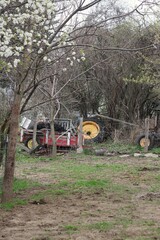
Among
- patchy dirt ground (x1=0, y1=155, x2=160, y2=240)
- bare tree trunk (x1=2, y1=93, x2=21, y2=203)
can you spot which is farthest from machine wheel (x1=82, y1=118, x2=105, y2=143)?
bare tree trunk (x1=2, y1=93, x2=21, y2=203)

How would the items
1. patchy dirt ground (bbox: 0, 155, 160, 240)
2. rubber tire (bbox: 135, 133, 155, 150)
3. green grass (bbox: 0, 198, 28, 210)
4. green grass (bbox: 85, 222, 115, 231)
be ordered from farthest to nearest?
rubber tire (bbox: 135, 133, 155, 150) → green grass (bbox: 0, 198, 28, 210) → green grass (bbox: 85, 222, 115, 231) → patchy dirt ground (bbox: 0, 155, 160, 240)

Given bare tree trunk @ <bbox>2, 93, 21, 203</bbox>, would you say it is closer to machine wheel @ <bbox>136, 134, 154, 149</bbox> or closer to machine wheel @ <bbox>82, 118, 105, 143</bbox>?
machine wheel @ <bbox>136, 134, 154, 149</bbox>

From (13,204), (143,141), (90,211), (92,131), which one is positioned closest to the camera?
(90,211)

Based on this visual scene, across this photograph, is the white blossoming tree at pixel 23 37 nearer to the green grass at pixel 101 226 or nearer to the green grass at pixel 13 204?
the green grass at pixel 13 204

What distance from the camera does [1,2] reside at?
5617mm

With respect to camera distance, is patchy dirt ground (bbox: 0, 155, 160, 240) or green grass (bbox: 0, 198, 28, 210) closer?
patchy dirt ground (bbox: 0, 155, 160, 240)

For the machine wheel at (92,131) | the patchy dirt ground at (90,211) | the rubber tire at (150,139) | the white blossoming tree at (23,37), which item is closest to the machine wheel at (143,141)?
the rubber tire at (150,139)

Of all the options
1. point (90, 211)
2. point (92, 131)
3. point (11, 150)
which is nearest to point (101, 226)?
point (90, 211)

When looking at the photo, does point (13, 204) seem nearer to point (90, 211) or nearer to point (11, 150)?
point (11, 150)

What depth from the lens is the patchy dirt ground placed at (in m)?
5.65

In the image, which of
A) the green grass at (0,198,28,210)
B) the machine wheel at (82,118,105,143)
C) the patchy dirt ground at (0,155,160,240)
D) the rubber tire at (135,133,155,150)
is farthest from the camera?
the machine wheel at (82,118,105,143)

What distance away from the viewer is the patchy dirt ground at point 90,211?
222 inches

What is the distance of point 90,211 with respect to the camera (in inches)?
280

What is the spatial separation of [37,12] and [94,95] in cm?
1977
